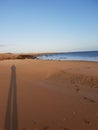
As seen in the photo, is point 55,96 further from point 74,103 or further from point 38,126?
point 38,126

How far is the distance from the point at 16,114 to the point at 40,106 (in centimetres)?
83

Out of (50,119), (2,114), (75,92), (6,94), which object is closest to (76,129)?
(50,119)

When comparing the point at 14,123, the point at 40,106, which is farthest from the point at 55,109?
the point at 14,123

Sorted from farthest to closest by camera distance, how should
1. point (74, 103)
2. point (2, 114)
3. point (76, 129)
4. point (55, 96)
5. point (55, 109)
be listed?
point (55, 96) < point (74, 103) < point (55, 109) < point (2, 114) < point (76, 129)

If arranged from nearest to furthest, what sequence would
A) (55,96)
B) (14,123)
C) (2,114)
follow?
(14,123), (2,114), (55,96)

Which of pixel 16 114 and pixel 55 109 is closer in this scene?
pixel 16 114

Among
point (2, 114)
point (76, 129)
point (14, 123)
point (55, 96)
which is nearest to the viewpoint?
point (76, 129)

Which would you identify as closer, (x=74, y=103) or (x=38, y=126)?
(x=38, y=126)

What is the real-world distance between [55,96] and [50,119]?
6.00 feet

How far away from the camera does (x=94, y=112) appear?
4.56 meters

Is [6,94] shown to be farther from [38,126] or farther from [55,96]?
[38,126]

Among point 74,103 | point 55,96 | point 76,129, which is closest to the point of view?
point 76,129

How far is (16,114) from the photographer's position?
4504 mm

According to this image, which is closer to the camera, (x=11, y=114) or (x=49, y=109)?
(x=11, y=114)
